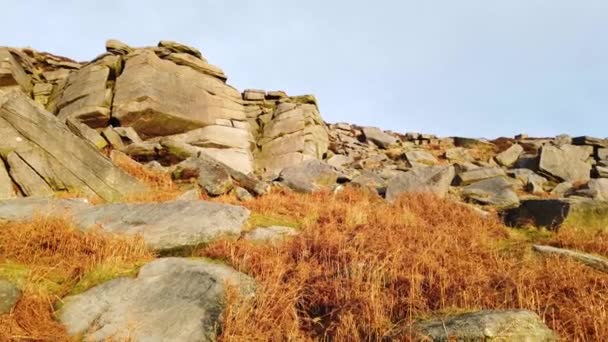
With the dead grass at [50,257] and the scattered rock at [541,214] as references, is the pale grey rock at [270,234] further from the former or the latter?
the scattered rock at [541,214]

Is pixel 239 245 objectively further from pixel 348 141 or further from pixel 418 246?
pixel 348 141

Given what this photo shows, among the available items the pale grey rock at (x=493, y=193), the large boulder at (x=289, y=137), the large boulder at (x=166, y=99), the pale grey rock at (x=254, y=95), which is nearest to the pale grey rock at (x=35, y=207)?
the large boulder at (x=166, y=99)

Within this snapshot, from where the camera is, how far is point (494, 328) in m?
4.04

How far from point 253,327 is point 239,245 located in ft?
7.89

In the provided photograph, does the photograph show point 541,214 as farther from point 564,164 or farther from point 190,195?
point 564,164

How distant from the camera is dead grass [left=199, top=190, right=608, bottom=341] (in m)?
4.85

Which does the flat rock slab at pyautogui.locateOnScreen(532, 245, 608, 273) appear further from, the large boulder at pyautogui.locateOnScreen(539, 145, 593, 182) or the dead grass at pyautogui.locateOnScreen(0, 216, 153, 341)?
the large boulder at pyautogui.locateOnScreen(539, 145, 593, 182)

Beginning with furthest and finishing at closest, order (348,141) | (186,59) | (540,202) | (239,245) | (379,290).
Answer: (348,141), (186,59), (540,202), (239,245), (379,290)

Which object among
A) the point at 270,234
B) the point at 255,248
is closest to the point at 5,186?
the point at 270,234

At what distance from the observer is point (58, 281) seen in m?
6.02

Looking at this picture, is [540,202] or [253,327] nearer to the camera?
[253,327]

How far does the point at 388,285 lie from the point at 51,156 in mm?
9433

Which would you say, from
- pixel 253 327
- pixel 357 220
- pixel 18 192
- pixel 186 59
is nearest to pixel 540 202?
pixel 357 220

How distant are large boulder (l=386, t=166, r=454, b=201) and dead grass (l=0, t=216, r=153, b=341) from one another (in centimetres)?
984
